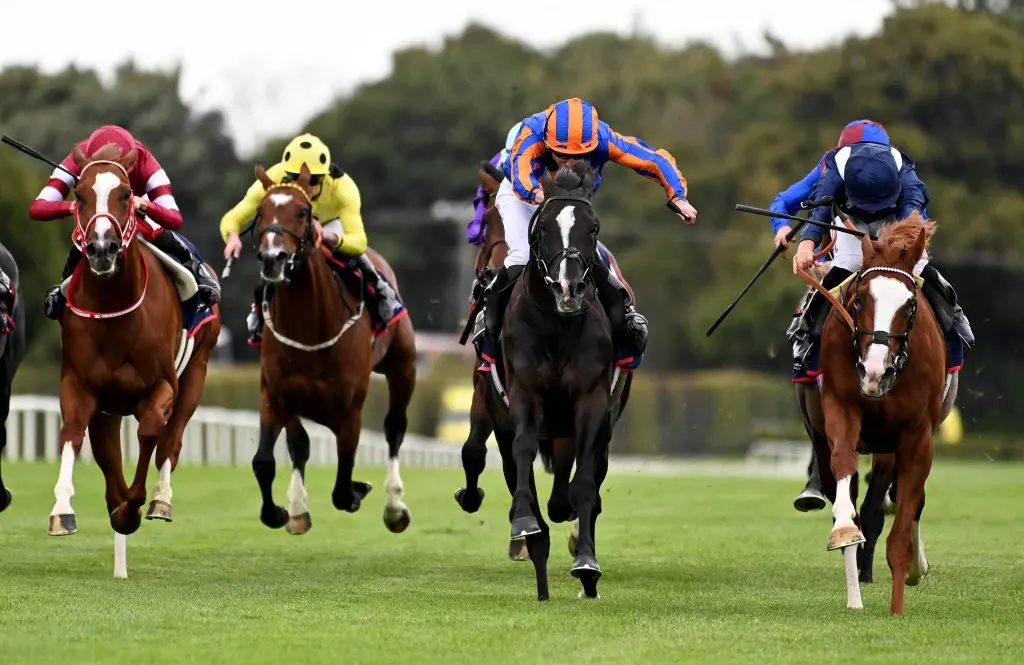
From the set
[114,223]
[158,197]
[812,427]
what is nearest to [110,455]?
[158,197]

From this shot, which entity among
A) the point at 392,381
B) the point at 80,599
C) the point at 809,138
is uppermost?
the point at 809,138

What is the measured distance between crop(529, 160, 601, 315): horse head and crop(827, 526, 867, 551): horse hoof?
1673 mm

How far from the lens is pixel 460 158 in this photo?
59375 millimetres

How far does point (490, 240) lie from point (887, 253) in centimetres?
416

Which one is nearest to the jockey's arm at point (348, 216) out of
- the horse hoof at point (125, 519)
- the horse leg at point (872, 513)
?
the horse hoof at point (125, 519)

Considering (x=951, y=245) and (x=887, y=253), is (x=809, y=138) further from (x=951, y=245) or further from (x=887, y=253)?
(x=887, y=253)

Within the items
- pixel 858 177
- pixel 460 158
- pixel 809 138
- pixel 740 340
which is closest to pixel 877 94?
pixel 809 138

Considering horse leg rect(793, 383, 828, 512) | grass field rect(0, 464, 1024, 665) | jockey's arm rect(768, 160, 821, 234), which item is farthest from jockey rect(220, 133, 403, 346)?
horse leg rect(793, 383, 828, 512)

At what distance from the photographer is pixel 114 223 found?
11.0m

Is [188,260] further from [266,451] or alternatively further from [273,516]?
[273,516]

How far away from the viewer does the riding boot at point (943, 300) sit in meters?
11.0

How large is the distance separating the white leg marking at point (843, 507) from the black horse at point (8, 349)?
523cm

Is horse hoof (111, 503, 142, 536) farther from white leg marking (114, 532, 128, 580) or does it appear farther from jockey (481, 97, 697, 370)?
jockey (481, 97, 697, 370)

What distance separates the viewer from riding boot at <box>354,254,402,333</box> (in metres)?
13.7
